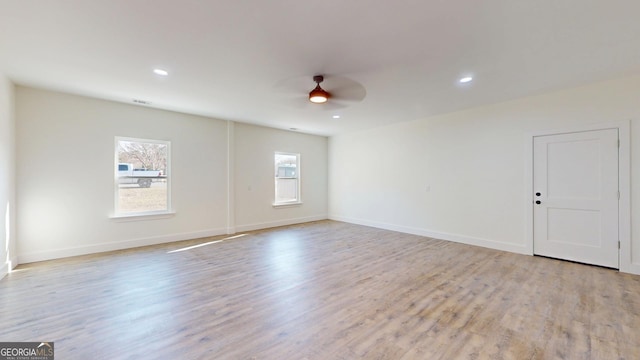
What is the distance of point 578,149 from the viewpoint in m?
3.90

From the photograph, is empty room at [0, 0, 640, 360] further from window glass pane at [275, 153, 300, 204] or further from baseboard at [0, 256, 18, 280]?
window glass pane at [275, 153, 300, 204]

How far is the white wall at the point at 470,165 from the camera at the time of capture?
3779mm

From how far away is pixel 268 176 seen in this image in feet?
22.2

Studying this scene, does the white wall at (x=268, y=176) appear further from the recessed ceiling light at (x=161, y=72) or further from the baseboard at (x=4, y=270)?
the baseboard at (x=4, y=270)

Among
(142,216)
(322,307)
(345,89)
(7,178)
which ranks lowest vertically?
(322,307)

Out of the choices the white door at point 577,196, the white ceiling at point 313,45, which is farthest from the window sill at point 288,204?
the white door at point 577,196

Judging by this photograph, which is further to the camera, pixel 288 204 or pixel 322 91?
→ pixel 288 204

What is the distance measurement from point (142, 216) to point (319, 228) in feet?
12.4

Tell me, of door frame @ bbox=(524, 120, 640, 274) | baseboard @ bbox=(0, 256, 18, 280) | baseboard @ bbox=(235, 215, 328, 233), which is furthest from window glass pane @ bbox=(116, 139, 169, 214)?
door frame @ bbox=(524, 120, 640, 274)

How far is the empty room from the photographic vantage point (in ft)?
6.97

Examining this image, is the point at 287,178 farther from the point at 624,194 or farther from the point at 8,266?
the point at 624,194

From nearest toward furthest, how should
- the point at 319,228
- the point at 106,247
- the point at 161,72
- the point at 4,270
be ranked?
1. the point at 161,72
2. the point at 4,270
3. the point at 106,247
4. the point at 319,228

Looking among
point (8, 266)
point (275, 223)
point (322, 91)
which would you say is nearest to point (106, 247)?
point (8, 266)

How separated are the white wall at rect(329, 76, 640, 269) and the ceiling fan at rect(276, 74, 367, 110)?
227cm
